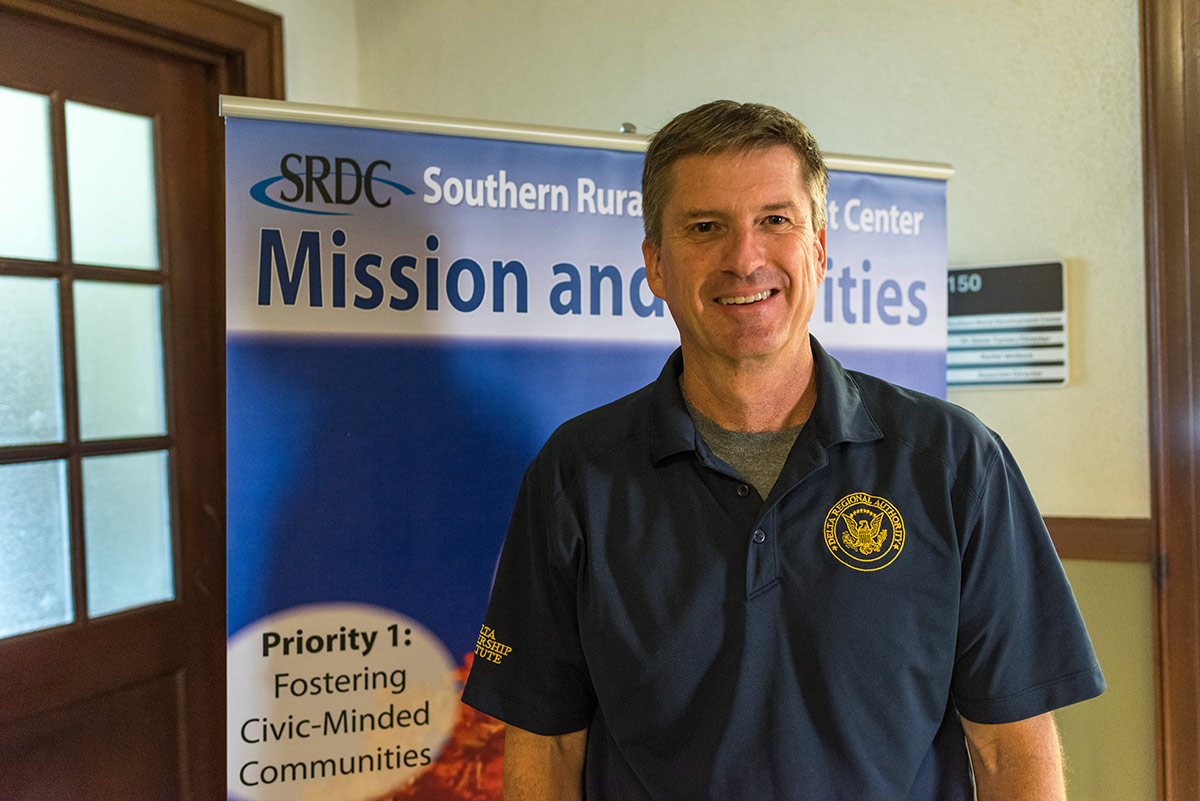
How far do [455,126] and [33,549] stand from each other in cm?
136

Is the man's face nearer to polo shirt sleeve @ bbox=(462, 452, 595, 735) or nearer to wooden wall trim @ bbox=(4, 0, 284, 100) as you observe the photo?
polo shirt sleeve @ bbox=(462, 452, 595, 735)

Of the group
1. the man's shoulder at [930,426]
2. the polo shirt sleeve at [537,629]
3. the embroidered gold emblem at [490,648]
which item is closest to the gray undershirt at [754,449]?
the man's shoulder at [930,426]

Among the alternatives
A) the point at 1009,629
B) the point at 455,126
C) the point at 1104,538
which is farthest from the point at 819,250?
the point at 1104,538

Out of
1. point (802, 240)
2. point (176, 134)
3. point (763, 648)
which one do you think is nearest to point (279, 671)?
point (763, 648)

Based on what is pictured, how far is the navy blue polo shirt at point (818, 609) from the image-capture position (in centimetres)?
103

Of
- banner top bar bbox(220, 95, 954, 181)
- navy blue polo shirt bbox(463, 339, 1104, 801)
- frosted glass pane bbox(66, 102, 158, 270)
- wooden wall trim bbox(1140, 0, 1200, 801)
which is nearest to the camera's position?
navy blue polo shirt bbox(463, 339, 1104, 801)

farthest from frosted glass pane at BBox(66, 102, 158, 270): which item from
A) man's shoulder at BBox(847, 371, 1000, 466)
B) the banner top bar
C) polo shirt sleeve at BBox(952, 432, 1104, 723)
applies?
polo shirt sleeve at BBox(952, 432, 1104, 723)

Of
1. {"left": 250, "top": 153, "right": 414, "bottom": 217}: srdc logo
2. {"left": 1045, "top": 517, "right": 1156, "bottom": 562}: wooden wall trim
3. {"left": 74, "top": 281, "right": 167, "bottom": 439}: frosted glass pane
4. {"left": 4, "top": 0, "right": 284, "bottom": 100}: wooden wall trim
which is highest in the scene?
{"left": 4, "top": 0, "right": 284, "bottom": 100}: wooden wall trim

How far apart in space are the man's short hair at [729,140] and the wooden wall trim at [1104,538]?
1.23 m

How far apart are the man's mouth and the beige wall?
3.97 feet

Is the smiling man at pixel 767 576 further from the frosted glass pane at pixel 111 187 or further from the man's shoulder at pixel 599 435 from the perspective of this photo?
the frosted glass pane at pixel 111 187

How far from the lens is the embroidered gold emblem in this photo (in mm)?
1174

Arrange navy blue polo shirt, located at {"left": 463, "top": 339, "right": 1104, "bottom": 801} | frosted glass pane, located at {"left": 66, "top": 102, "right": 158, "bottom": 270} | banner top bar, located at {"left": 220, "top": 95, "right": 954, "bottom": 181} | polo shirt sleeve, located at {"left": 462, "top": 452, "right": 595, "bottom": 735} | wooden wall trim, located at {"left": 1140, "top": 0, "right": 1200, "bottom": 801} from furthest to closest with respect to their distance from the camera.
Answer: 1. frosted glass pane, located at {"left": 66, "top": 102, "right": 158, "bottom": 270}
2. wooden wall trim, located at {"left": 1140, "top": 0, "right": 1200, "bottom": 801}
3. banner top bar, located at {"left": 220, "top": 95, "right": 954, "bottom": 181}
4. polo shirt sleeve, located at {"left": 462, "top": 452, "right": 595, "bottom": 735}
5. navy blue polo shirt, located at {"left": 463, "top": 339, "right": 1104, "bottom": 801}

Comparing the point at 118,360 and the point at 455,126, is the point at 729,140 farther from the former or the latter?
the point at 118,360
